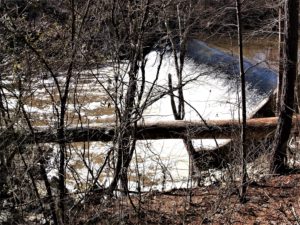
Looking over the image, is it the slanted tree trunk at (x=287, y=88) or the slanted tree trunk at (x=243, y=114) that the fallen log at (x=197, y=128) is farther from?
the slanted tree trunk at (x=243, y=114)

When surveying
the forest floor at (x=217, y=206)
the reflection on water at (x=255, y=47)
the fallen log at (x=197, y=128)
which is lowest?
the forest floor at (x=217, y=206)

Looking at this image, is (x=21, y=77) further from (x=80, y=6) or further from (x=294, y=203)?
(x=294, y=203)

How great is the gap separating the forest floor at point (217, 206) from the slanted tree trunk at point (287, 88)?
266mm

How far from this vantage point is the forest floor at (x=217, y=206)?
18.0 ft

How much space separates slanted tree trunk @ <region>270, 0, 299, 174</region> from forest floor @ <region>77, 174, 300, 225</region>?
266mm

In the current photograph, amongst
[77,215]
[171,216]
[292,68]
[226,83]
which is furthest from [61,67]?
[226,83]

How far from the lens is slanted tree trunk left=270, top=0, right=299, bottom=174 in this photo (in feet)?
21.8

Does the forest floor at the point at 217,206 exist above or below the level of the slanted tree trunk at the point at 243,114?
below

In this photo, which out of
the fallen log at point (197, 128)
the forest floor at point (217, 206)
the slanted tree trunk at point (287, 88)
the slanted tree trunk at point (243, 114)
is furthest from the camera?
the fallen log at point (197, 128)

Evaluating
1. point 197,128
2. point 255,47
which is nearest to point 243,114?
point 197,128

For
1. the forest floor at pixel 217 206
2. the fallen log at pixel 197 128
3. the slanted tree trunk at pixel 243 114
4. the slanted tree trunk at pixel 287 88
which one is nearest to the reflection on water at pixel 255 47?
the fallen log at pixel 197 128

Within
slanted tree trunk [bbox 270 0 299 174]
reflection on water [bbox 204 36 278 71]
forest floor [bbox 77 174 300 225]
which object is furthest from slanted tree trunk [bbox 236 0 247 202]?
reflection on water [bbox 204 36 278 71]

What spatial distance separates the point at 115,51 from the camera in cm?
561

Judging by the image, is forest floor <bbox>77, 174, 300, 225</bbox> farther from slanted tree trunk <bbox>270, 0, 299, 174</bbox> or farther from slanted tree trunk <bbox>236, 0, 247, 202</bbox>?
slanted tree trunk <bbox>270, 0, 299, 174</bbox>
